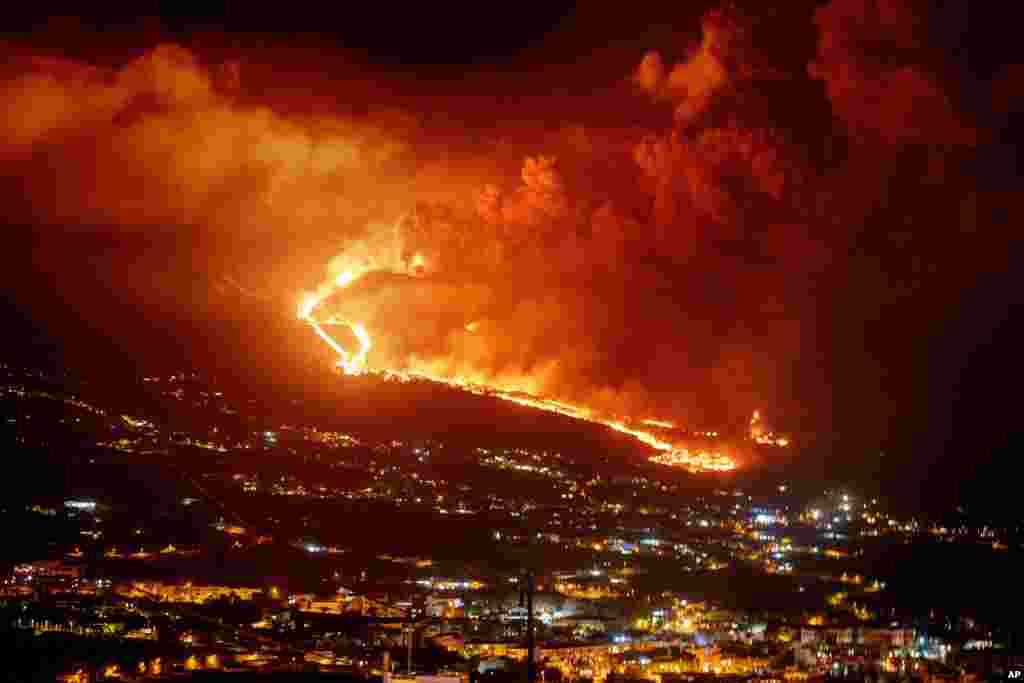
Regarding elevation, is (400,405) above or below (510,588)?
above

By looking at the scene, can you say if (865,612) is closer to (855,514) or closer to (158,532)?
(855,514)

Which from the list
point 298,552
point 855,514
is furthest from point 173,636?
point 855,514

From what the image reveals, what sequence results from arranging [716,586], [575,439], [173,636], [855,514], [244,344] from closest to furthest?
[173,636] → [716,586] → [855,514] → [575,439] → [244,344]

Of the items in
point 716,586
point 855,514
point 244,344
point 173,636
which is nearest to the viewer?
point 173,636

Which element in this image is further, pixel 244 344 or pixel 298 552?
pixel 244 344

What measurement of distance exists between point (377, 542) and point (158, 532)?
203 inches

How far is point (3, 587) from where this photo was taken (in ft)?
98.6

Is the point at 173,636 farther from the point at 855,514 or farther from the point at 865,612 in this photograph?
the point at 855,514

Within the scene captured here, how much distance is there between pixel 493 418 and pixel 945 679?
2343cm

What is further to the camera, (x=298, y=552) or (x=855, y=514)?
(x=855, y=514)

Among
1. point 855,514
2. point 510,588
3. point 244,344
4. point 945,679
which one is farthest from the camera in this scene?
point 244,344

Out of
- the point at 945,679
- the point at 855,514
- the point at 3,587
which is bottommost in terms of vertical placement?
the point at 945,679

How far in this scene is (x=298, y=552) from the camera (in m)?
35.6

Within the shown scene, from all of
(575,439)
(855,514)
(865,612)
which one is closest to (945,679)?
(865,612)
